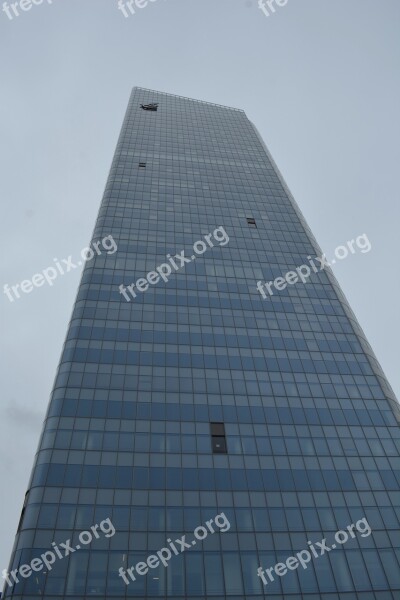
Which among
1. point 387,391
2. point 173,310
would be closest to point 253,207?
point 173,310

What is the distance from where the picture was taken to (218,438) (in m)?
45.8

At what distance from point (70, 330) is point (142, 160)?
52634 mm

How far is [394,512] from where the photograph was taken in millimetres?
41250

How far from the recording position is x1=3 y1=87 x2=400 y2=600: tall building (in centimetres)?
3550

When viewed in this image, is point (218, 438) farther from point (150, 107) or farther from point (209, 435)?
point (150, 107)

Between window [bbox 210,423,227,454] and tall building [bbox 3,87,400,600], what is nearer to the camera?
tall building [bbox 3,87,400,600]

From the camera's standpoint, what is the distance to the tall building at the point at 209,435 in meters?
35.5

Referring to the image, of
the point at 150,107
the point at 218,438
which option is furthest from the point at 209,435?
the point at 150,107

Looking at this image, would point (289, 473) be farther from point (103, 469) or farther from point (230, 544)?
point (103, 469)

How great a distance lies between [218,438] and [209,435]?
99 centimetres

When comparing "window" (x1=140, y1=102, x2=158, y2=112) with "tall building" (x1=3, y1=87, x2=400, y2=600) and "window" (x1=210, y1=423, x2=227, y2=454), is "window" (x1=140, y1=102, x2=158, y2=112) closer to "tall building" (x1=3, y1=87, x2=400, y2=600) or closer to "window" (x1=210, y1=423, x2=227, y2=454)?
"tall building" (x1=3, y1=87, x2=400, y2=600)

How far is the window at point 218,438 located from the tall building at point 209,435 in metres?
0.23

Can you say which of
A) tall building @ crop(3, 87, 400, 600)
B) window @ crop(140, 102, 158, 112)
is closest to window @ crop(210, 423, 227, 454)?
tall building @ crop(3, 87, 400, 600)

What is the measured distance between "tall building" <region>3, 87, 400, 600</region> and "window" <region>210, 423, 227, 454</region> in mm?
226
